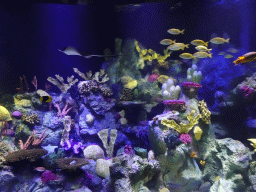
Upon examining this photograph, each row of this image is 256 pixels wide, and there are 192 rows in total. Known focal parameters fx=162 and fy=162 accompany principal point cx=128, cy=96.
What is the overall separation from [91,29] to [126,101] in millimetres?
4819

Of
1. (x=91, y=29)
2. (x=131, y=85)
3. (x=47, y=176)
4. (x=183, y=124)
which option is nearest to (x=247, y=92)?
(x=183, y=124)

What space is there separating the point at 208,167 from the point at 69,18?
27.4 feet

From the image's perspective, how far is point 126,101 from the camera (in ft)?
20.9

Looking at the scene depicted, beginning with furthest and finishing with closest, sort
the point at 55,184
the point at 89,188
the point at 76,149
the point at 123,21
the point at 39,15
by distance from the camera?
1. the point at 123,21
2. the point at 39,15
3. the point at 76,149
4. the point at 89,188
5. the point at 55,184

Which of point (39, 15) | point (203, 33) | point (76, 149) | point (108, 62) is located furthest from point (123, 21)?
point (76, 149)

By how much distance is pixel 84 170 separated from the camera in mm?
3900

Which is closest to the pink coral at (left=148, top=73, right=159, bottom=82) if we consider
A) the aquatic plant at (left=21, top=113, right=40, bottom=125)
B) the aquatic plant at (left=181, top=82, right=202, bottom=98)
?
the aquatic plant at (left=181, top=82, right=202, bottom=98)

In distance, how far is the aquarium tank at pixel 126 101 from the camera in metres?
3.70

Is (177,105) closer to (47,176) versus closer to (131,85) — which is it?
(131,85)

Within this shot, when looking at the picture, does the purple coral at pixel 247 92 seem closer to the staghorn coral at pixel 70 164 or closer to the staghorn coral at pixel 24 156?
the staghorn coral at pixel 70 164

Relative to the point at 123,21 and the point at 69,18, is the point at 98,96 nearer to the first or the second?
the point at 69,18

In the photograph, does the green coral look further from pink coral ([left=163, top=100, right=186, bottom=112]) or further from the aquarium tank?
pink coral ([left=163, top=100, right=186, bottom=112])

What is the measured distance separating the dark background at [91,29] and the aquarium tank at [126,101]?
0.16 feet

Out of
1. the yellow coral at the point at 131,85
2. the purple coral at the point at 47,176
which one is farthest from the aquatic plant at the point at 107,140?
the purple coral at the point at 47,176
